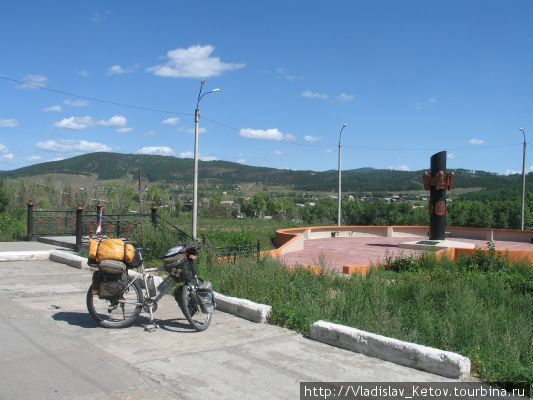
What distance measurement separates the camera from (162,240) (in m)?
16.2

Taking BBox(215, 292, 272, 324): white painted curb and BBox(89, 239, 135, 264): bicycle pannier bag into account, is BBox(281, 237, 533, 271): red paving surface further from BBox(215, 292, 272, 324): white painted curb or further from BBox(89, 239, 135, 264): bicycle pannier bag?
BBox(89, 239, 135, 264): bicycle pannier bag

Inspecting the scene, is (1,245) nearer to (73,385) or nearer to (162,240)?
(162,240)

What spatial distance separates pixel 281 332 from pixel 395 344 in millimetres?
1770

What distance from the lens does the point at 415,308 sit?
880 centimetres

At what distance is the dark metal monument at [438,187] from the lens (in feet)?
87.4

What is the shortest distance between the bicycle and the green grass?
3.76ft

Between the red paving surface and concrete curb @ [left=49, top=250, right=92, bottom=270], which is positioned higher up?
concrete curb @ [left=49, top=250, right=92, bottom=270]

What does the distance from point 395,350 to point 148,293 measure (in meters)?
3.44

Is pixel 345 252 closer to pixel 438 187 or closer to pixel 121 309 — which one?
pixel 438 187

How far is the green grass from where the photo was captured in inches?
239

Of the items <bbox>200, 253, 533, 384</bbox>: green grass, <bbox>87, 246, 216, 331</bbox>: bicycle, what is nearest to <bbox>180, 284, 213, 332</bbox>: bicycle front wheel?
<bbox>87, 246, 216, 331</bbox>: bicycle

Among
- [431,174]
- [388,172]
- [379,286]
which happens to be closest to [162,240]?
[379,286]

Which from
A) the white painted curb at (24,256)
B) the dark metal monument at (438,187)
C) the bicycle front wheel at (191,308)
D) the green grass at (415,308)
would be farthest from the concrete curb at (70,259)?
the dark metal monument at (438,187)

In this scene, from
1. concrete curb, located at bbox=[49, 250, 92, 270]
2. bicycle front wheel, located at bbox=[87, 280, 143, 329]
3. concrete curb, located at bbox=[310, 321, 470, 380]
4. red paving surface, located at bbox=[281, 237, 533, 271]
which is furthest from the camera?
red paving surface, located at bbox=[281, 237, 533, 271]
